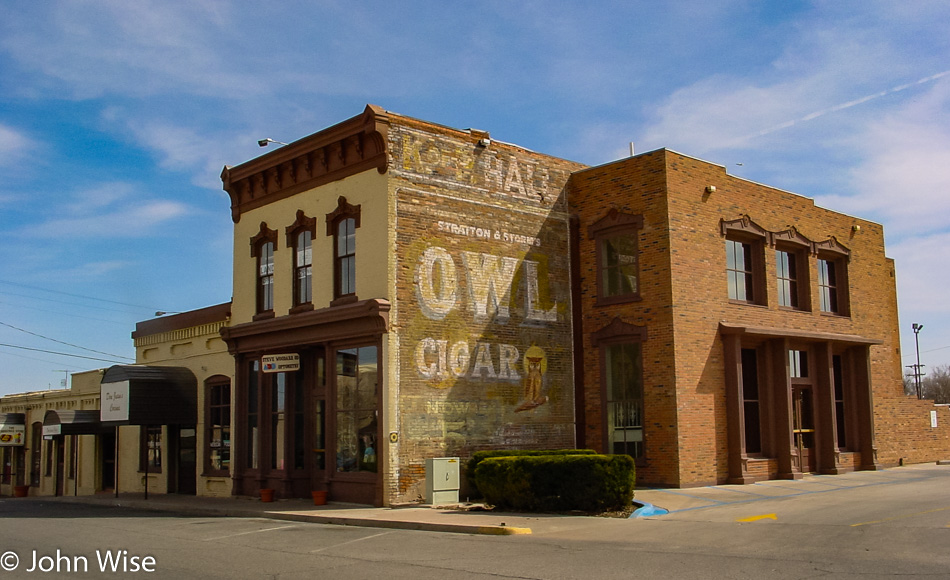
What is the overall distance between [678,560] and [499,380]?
11113mm

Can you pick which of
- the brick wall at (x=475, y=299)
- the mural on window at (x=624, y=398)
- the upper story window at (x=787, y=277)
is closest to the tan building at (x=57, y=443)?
the brick wall at (x=475, y=299)

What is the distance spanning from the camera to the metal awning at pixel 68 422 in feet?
100

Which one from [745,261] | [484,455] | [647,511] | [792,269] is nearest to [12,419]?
[484,455]

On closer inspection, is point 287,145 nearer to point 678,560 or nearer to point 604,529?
point 604,529

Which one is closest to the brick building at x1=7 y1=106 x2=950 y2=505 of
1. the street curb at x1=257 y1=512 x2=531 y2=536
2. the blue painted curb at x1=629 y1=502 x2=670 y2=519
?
the street curb at x1=257 y1=512 x2=531 y2=536

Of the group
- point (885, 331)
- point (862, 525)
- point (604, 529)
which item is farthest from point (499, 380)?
point (885, 331)

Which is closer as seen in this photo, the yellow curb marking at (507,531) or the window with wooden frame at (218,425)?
the yellow curb marking at (507,531)

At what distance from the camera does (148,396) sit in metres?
26.7

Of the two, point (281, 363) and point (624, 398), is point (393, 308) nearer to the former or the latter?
point (281, 363)

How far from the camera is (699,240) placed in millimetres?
23078

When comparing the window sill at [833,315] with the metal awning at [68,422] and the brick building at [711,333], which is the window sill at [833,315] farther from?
the metal awning at [68,422]

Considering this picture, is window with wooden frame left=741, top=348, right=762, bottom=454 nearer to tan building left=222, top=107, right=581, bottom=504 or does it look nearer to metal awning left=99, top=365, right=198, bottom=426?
tan building left=222, top=107, right=581, bottom=504

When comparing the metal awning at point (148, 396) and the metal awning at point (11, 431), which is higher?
the metal awning at point (148, 396)

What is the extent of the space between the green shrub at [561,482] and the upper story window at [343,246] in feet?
19.6
